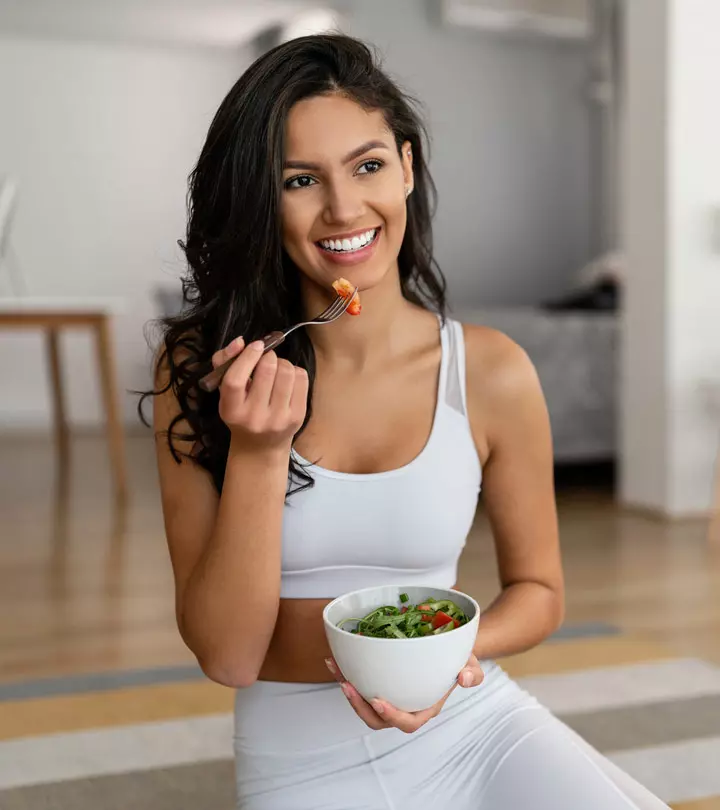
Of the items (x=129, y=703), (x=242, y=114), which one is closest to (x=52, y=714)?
(x=129, y=703)

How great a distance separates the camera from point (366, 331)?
48.4 inches

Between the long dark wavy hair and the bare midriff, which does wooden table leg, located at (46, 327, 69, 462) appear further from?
the bare midriff

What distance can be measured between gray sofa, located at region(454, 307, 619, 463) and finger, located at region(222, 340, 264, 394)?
322cm

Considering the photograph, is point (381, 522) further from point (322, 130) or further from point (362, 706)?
point (322, 130)

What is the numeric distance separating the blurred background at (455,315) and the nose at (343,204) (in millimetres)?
983

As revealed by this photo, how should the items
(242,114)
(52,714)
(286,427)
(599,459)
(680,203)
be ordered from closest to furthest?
(286,427) < (242,114) < (52,714) < (680,203) < (599,459)

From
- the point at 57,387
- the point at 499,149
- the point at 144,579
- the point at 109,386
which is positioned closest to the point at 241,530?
the point at 144,579

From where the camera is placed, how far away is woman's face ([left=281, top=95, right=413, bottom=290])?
1.08 meters

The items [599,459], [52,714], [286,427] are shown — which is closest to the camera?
[286,427]

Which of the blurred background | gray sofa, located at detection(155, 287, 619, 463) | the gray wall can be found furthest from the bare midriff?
the gray wall

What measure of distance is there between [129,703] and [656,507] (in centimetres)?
233

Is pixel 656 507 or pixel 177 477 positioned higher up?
pixel 177 477

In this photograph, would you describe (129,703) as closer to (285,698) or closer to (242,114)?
(285,698)

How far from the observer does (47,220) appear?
7.22m
